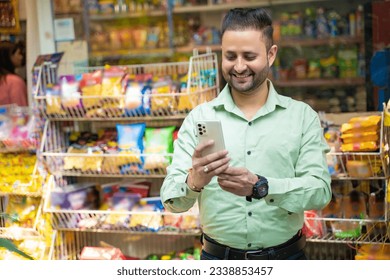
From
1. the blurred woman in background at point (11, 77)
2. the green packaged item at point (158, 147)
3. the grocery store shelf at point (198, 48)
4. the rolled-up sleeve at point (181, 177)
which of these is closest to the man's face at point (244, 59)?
the rolled-up sleeve at point (181, 177)

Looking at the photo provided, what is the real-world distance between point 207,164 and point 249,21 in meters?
0.54

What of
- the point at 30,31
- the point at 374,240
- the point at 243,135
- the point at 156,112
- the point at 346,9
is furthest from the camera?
the point at 30,31

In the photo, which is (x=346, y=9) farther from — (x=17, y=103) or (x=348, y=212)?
(x=17, y=103)

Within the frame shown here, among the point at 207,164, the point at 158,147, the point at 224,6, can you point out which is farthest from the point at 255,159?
the point at 224,6

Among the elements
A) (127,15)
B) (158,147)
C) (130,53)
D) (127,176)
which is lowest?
(127,176)

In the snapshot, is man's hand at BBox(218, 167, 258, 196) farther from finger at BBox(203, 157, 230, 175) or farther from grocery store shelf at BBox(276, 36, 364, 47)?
grocery store shelf at BBox(276, 36, 364, 47)

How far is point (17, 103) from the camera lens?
451 centimetres

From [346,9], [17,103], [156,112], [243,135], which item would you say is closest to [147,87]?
[156,112]

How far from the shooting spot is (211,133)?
2170mm

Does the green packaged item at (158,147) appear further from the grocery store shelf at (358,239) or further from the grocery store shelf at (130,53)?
the grocery store shelf at (358,239)

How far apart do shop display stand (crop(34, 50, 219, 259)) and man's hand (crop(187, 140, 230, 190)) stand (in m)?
1.63

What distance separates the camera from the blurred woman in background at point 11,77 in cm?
451

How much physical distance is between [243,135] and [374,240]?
5.21 ft

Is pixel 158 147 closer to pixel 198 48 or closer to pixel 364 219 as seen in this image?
pixel 198 48
